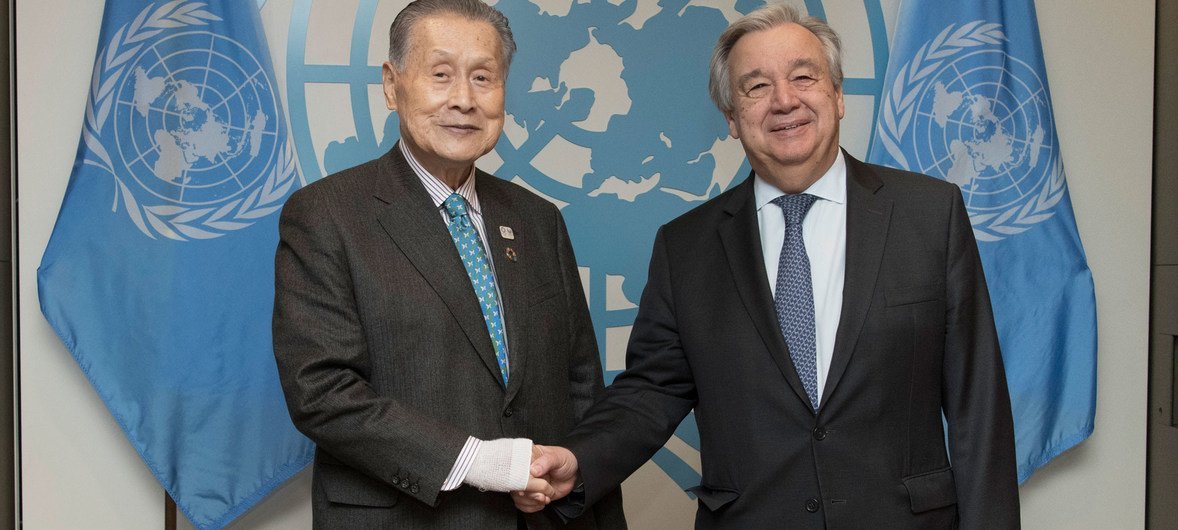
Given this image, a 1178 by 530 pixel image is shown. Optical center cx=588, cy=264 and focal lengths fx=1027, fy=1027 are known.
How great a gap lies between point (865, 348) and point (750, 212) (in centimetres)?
38

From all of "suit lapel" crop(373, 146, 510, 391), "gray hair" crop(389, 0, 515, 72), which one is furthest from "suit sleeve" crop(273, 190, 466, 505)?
"gray hair" crop(389, 0, 515, 72)

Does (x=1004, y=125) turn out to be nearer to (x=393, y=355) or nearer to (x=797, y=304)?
(x=797, y=304)

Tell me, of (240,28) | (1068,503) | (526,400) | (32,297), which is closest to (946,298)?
(526,400)

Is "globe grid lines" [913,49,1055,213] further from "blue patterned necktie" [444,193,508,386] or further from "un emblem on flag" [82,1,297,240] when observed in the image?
"un emblem on flag" [82,1,297,240]

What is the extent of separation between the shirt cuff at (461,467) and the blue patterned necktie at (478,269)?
157mm

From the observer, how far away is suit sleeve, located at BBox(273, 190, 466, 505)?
1.80 metres

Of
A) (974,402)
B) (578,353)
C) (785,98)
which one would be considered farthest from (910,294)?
(578,353)

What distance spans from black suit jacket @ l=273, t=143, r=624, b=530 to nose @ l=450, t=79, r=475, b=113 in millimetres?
171

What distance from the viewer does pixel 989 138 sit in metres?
3.24

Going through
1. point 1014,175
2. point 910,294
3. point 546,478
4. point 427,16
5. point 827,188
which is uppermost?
point 427,16

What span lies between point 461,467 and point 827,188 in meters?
0.91

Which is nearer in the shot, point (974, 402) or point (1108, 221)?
point (974, 402)

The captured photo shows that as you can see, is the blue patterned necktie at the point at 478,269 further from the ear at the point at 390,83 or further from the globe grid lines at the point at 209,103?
the globe grid lines at the point at 209,103

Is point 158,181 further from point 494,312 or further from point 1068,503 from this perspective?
point 1068,503
